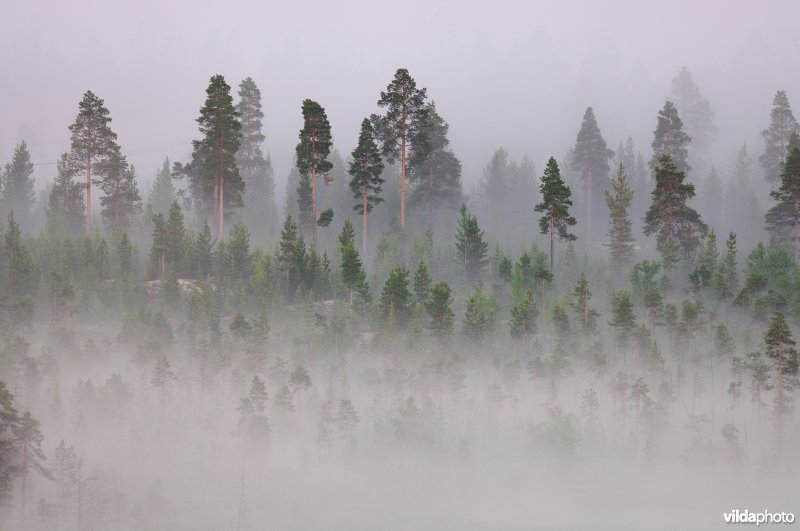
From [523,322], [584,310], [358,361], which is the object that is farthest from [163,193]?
[584,310]

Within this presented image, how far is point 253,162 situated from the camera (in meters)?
93.1

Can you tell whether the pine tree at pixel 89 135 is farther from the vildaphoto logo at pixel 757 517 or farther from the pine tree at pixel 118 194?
the vildaphoto logo at pixel 757 517

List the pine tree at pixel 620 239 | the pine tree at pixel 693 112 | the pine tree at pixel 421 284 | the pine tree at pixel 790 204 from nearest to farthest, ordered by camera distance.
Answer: the pine tree at pixel 421 284 → the pine tree at pixel 790 204 → the pine tree at pixel 620 239 → the pine tree at pixel 693 112

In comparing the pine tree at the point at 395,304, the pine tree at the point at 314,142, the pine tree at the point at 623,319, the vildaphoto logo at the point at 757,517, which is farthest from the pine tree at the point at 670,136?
the vildaphoto logo at the point at 757,517

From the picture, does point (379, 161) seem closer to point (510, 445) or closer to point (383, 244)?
point (383, 244)

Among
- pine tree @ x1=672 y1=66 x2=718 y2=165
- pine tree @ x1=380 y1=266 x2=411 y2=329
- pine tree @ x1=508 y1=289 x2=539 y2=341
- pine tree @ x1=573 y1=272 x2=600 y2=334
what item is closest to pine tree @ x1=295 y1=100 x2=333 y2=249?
pine tree @ x1=380 y1=266 x2=411 y2=329

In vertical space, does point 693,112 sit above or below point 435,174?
above

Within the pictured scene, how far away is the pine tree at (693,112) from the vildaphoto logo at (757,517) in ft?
262

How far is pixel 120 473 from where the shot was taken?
171 feet

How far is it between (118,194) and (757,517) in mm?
65970

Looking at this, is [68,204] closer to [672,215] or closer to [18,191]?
[18,191]

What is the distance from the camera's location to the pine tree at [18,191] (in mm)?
100688

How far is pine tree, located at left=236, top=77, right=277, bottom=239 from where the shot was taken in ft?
301

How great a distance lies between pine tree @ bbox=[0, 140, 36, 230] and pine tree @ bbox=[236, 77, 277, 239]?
31199 millimetres
